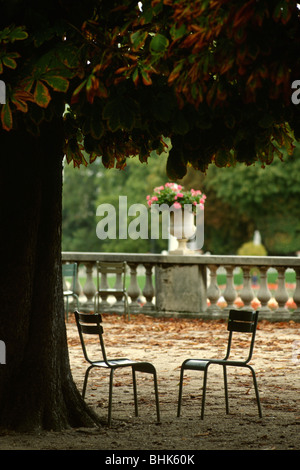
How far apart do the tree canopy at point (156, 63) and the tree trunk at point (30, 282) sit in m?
0.55

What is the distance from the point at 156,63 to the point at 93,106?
19.1 inches

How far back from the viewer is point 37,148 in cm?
639

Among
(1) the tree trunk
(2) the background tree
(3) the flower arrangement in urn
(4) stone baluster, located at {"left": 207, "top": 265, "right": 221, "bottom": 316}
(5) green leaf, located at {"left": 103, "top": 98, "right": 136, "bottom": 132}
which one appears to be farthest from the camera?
(3) the flower arrangement in urn

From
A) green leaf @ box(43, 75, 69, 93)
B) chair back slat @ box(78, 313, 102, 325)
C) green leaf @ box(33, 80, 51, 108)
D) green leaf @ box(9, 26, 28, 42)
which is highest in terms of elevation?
green leaf @ box(9, 26, 28, 42)

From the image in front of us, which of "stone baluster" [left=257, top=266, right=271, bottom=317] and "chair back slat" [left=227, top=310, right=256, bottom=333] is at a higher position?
"stone baluster" [left=257, top=266, right=271, bottom=317]

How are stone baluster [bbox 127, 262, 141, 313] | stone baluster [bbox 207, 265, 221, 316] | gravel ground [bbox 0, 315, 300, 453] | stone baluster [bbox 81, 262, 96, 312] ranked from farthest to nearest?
stone baluster [bbox 81, 262, 96, 312]
stone baluster [bbox 127, 262, 141, 313]
stone baluster [bbox 207, 265, 221, 316]
gravel ground [bbox 0, 315, 300, 453]

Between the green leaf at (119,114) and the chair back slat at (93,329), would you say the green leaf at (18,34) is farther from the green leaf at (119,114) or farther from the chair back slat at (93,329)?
the chair back slat at (93,329)

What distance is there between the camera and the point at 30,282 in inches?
253

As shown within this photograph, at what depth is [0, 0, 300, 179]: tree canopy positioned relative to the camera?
4.43 m

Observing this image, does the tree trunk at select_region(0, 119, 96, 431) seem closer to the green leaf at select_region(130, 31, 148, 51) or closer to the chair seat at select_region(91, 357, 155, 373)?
the chair seat at select_region(91, 357, 155, 373)

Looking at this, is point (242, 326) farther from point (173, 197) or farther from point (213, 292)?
point (173, 197)

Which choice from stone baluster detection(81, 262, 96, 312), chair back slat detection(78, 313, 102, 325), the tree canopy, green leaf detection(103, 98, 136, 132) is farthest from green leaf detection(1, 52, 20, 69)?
stone baluster detection(81, 262, 96, 312)
